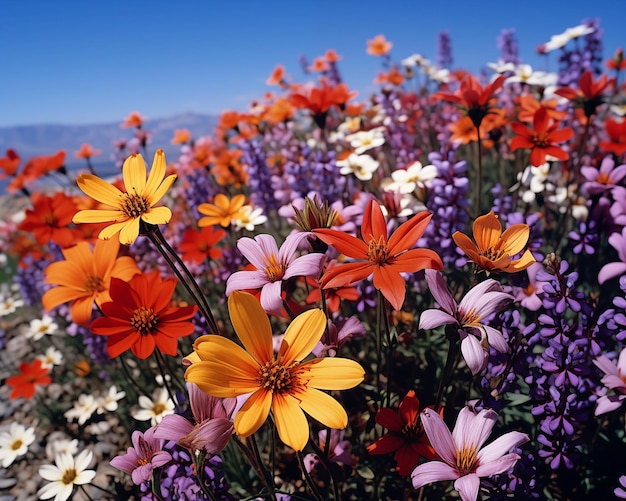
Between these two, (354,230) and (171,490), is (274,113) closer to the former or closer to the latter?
(354,230)

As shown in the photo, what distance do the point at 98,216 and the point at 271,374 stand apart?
0.74m

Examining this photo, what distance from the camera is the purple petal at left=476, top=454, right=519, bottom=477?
1.15m

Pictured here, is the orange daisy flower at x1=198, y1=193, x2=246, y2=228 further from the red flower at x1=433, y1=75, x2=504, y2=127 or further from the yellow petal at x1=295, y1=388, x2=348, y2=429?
the yellow petal at x1=295, y1=388, x2=348, y2=429

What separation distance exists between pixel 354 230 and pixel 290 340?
3.28 feet

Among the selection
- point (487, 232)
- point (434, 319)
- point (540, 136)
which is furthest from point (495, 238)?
point (540, 136)

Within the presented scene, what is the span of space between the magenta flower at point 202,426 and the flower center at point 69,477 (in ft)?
3.84

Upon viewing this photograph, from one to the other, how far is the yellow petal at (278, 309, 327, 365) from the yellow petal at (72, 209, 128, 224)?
0.66 m

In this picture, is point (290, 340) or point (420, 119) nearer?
point (290, 340)

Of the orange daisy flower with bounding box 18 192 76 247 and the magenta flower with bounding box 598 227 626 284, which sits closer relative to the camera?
the magenta flower with bounding box 598 227 626 284

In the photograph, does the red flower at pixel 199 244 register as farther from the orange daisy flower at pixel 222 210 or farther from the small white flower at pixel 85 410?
the small white flower at pixel 85 410

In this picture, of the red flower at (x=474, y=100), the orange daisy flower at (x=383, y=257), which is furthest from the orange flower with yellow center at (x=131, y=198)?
the red flower at (x=474, y=100)

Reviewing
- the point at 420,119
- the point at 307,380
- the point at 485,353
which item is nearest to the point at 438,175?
the point at 485,353

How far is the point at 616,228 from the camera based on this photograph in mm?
2270

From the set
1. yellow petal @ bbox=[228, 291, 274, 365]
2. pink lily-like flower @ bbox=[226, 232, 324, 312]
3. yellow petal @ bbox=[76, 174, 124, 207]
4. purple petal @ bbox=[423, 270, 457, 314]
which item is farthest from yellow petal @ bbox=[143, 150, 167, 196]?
purple petal @ bbox=[423, 270, 457, 314]
